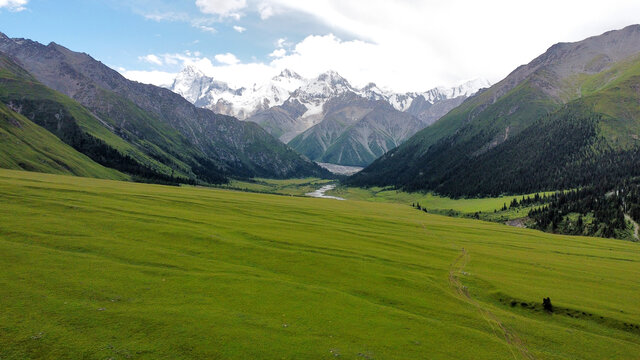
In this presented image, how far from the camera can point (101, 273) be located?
36875mm

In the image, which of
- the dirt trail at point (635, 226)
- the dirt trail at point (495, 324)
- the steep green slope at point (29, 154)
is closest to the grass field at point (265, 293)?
the dirt trail at point (495, 324)

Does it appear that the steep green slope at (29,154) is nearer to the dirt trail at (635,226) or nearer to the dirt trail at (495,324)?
the dirt trail at (495,324)

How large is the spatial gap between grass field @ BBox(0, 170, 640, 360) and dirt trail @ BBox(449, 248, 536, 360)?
0.62 ft

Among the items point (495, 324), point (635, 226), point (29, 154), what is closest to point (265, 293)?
point (495, 324)

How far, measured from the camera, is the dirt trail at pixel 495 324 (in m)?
33.5

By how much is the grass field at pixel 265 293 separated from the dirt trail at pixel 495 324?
188 mm

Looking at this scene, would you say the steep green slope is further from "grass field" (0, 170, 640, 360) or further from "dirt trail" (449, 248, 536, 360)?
"dirt trail" (449, 248, 536, 360)

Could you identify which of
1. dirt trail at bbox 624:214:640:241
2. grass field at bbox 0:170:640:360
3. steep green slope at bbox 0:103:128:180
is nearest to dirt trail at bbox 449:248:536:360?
grass field at bbox 0:170:640:360

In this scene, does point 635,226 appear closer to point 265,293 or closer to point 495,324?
point 495,324

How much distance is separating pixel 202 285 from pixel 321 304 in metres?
13.1

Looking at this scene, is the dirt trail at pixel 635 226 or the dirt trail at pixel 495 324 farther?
the dirt trail at pixel 635 226

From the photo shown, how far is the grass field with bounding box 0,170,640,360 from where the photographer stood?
27.7 m

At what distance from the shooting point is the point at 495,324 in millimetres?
39125

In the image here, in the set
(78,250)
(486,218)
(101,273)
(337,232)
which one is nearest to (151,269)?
(101,273)
